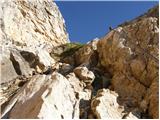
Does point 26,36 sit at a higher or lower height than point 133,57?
higher

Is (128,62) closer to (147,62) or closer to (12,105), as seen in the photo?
(147,62)

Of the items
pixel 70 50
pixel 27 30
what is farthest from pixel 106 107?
pixel 27 30

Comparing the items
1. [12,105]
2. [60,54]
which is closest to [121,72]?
[12,105]

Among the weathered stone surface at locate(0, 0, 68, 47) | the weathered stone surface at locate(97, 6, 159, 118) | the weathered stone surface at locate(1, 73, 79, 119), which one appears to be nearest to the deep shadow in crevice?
the weathered stone surface at locate(0, 0, 68, 47)

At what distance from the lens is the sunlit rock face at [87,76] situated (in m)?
22.1

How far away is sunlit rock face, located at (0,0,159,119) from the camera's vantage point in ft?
72.5

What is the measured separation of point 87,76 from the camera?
27453 millimetres

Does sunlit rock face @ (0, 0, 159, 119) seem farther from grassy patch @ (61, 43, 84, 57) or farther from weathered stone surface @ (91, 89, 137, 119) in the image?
grassy patch @ (61, 43, 84, 57)

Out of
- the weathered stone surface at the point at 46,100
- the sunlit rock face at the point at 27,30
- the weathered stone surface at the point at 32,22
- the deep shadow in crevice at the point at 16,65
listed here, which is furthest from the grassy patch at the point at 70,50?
the weathered stone surface at the point at 46,100

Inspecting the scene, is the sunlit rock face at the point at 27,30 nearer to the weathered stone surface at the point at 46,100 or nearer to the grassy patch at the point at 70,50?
the grassy patch at the point at 70,50

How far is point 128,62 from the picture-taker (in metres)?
27.7

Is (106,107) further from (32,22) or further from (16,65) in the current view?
(32,22)

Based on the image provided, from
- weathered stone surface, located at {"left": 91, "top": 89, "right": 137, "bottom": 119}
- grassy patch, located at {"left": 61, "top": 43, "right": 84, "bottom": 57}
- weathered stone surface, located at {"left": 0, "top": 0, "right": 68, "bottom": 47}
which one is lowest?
weathered stone surface, located at {"left": 91, "top": 89, "right": 137, "bottom": 119}

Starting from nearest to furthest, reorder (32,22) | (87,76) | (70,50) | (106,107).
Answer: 1. (106,107)
2. (87,76)
3. (70,50)
4. (32,22)
